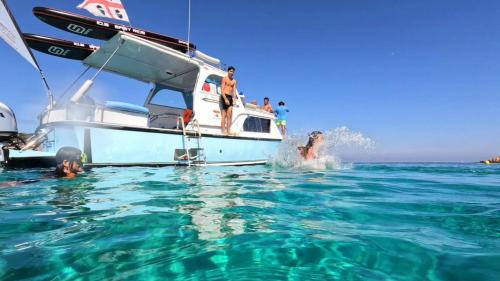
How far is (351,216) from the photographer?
8.52 feet

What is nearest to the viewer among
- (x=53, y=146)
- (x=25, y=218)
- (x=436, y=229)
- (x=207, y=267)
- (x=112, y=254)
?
(x=207, y=267)

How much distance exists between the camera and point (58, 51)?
8.20 m

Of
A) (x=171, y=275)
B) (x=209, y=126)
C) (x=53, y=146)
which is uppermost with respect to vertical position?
(x=209, y=126)

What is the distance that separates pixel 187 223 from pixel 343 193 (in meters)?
2.46

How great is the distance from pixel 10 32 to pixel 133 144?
3.27 metres

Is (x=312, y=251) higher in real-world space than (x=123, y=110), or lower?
lower

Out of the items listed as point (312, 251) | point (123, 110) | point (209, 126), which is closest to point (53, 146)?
point (123, 110)

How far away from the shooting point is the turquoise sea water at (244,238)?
1.46 metres

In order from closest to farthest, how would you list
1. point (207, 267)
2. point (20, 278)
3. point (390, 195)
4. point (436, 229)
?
point (20, 278), point (207, 267), point (436, 229), point (390, 195)

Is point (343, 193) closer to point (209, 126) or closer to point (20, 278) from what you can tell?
point (20, 278)

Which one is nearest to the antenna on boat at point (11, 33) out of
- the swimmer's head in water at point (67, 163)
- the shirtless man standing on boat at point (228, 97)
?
the swimmer's head in water at point (67, 163)

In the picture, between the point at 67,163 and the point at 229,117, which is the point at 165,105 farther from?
the point at 67,163

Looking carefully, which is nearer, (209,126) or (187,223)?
(187,223)

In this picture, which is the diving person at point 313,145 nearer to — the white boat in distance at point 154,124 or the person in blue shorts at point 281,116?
the white boat in distance at point 154,124
